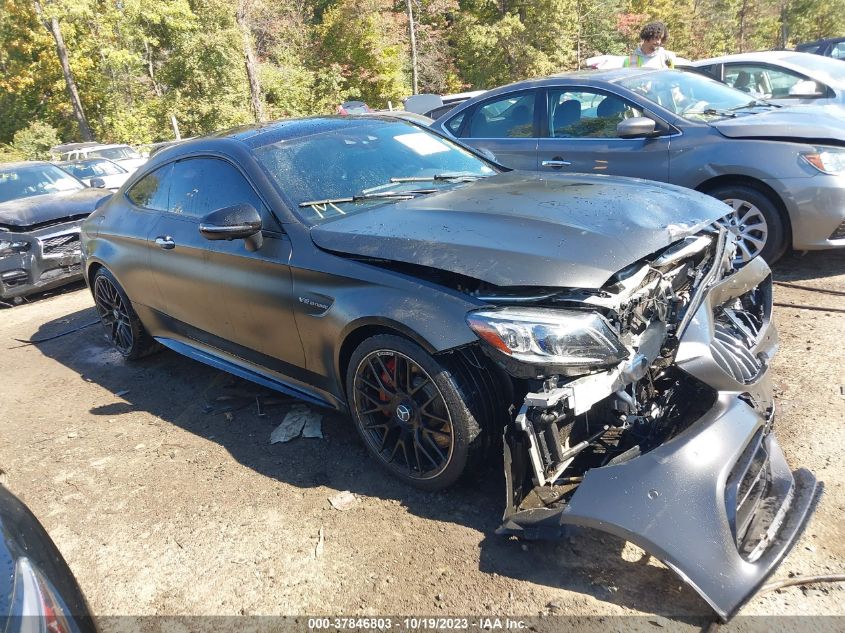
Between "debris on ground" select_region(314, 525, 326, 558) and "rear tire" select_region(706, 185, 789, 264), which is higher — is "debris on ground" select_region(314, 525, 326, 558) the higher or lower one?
the lower one

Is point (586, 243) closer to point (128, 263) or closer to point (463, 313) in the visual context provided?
point (463, 313)

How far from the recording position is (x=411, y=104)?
13266 mm

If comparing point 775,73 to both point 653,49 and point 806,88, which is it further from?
point 653,49

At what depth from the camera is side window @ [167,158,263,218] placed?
3.51m

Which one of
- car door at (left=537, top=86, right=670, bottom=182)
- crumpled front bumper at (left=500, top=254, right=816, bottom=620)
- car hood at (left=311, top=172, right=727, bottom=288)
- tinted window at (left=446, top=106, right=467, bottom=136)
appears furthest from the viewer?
tinted window at (left=446, top=106, right=467, bottom=136)

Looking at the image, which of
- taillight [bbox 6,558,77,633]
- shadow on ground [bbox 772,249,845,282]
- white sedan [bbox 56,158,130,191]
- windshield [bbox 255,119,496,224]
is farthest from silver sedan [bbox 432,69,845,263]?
white sedan [bbox 56,158,130,191]

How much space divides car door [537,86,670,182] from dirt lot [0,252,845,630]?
5.18ft

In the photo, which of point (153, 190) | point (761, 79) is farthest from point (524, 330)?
point (761, 79)

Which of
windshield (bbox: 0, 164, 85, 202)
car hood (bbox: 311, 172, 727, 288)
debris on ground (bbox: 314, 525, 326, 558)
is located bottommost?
debris on ground (bbox: 314, 525, 326, 558)

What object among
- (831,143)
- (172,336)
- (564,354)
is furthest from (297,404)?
(831,143)

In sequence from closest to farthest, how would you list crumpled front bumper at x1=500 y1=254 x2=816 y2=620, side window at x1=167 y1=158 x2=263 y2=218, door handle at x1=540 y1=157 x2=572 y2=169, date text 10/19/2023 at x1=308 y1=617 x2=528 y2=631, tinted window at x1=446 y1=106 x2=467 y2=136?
crumpled front bumper at x1=500 y1=254 x2=816 y2=620, date text 10/19/2023 at x1=308 y1=617 x2=528 y2=631, side window at x1=167 y1=158 x2=263 y2=218, door handle at x1=540 y1=157 x2=572 y2=169, tinted window at x1=446 y1=106 x2=467 y2=136

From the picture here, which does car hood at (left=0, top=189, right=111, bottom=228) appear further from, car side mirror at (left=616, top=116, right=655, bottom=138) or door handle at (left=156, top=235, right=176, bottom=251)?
car side mirror at (left=616, top=116, right=655, bottom=138)

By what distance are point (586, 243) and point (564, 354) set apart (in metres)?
0.49

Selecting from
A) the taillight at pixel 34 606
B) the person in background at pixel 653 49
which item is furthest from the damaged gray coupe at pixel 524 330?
the person in background at pixel 653 49
